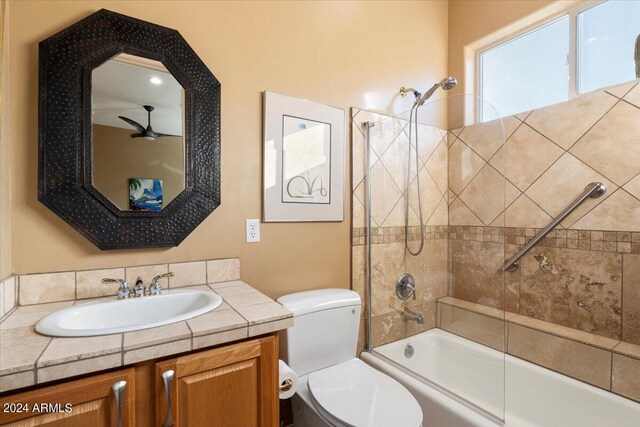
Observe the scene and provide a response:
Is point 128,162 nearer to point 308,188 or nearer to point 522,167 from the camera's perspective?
point 308,188

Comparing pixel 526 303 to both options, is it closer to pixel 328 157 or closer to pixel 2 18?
pixel 328 157

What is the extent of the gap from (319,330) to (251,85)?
4.02 ft

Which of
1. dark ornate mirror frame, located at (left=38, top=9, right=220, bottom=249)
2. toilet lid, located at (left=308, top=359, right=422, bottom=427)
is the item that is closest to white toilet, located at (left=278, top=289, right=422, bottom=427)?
toilet lid, located at (left=308, top=359, right=422, bottom=427)

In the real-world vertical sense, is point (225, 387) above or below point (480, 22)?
below

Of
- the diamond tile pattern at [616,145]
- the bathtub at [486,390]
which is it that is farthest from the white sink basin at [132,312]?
the diamond tile pattern at [616,145]

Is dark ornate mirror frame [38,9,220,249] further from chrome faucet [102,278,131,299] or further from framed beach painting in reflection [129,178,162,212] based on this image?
chrome faucet [102,278,131,299]

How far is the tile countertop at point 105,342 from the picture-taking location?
2.29ft

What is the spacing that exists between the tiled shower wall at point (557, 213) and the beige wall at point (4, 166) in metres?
2.00

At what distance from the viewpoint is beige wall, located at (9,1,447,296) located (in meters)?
1.12

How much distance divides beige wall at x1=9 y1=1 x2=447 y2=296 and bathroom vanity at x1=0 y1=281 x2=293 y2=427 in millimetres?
352

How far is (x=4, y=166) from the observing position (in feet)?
3.42

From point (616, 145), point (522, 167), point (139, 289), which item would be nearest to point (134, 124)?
point (139, 289)

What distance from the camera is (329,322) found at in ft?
5.05

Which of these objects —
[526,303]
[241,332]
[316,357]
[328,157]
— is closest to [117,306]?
[241,332]
